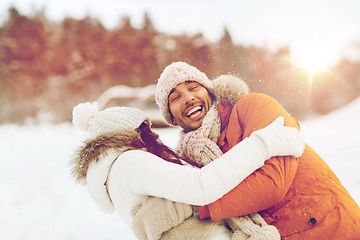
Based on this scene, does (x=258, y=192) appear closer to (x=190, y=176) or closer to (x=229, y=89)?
(x=190, y=176)

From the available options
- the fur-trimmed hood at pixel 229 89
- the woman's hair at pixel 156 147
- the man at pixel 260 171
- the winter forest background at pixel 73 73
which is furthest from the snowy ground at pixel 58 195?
the fur-trimmed hood at pixel 229 89

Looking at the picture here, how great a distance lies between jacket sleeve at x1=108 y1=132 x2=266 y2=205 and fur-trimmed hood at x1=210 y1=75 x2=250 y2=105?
1.84 feet

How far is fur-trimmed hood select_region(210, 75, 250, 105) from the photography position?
175cm

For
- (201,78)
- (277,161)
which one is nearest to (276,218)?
(277,161)

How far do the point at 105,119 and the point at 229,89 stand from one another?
2.72ft

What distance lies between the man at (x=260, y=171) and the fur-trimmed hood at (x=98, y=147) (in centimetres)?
41

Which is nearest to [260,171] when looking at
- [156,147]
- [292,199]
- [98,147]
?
[292,199]

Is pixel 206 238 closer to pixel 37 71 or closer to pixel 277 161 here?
pixel 277 161

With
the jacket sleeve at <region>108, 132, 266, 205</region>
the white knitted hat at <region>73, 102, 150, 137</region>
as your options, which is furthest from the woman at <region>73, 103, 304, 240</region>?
the white knitted hat at <region>73, 102, 150, 137</region>

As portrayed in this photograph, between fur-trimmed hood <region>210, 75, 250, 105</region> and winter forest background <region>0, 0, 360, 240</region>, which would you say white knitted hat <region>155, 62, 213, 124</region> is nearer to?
fur-trimmed hood <region>210, 75, 250, 105</region>

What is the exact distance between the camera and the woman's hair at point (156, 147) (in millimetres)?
1503

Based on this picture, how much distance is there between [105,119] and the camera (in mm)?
1541

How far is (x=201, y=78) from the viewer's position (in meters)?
1.88

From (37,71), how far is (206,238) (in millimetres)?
24704
